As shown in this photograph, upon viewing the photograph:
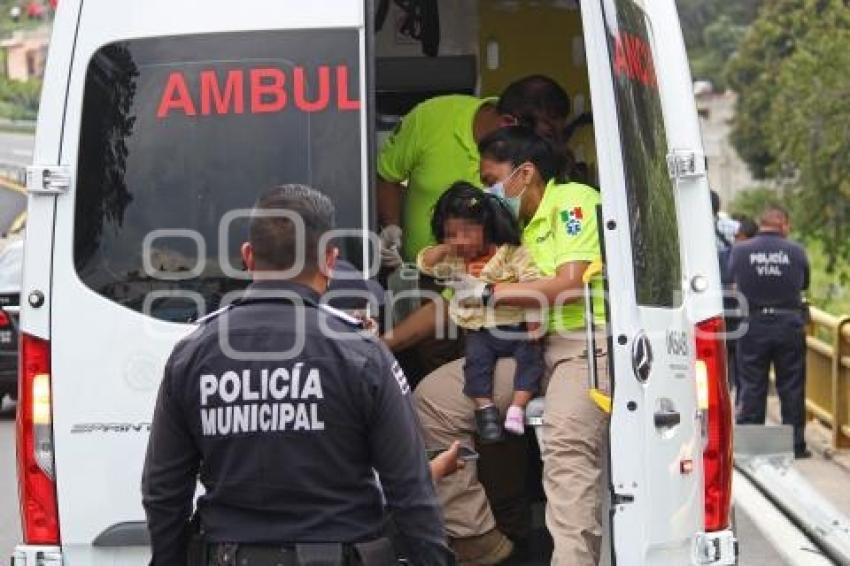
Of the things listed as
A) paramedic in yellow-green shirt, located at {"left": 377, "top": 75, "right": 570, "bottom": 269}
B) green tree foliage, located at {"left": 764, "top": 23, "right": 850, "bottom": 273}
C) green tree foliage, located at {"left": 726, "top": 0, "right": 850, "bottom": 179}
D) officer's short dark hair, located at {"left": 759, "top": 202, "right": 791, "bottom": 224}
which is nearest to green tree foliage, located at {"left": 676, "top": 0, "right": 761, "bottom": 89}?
green tree foliage, located at {"left": 726, "top": 0, "right": 850, "bottom": 179}

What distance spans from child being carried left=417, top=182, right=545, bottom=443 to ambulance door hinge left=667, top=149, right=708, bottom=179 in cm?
64

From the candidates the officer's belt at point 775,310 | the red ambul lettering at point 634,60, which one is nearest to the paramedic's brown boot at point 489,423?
the red ambul lettering at point 634,60

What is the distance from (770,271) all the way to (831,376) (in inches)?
60.1

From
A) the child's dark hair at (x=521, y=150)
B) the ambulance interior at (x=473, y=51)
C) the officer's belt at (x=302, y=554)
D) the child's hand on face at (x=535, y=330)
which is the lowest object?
the officer's belt at (x=302, y=554)

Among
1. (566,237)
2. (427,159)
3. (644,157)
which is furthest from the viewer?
(427,159)

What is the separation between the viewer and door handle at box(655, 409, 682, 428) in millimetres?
5742

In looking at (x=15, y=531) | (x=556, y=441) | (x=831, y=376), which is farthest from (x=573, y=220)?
(x=831, y=376)

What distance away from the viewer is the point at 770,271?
14.4 m

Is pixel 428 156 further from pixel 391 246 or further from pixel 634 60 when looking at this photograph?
pixel 634 60

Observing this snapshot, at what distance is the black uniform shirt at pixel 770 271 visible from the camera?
14352 mm

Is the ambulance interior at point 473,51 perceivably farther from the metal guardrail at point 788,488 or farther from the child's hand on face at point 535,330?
the metal guardrail at point 788,488

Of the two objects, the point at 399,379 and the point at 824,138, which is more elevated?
the point at 824,138

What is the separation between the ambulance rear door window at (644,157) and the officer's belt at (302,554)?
1509mm

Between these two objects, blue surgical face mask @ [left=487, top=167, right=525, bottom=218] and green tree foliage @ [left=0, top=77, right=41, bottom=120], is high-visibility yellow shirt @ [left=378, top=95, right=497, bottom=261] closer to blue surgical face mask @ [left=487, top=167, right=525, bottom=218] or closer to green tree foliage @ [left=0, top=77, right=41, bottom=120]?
blue surgical face mask @ [left=487, top=167, right=525, bottom=218]
